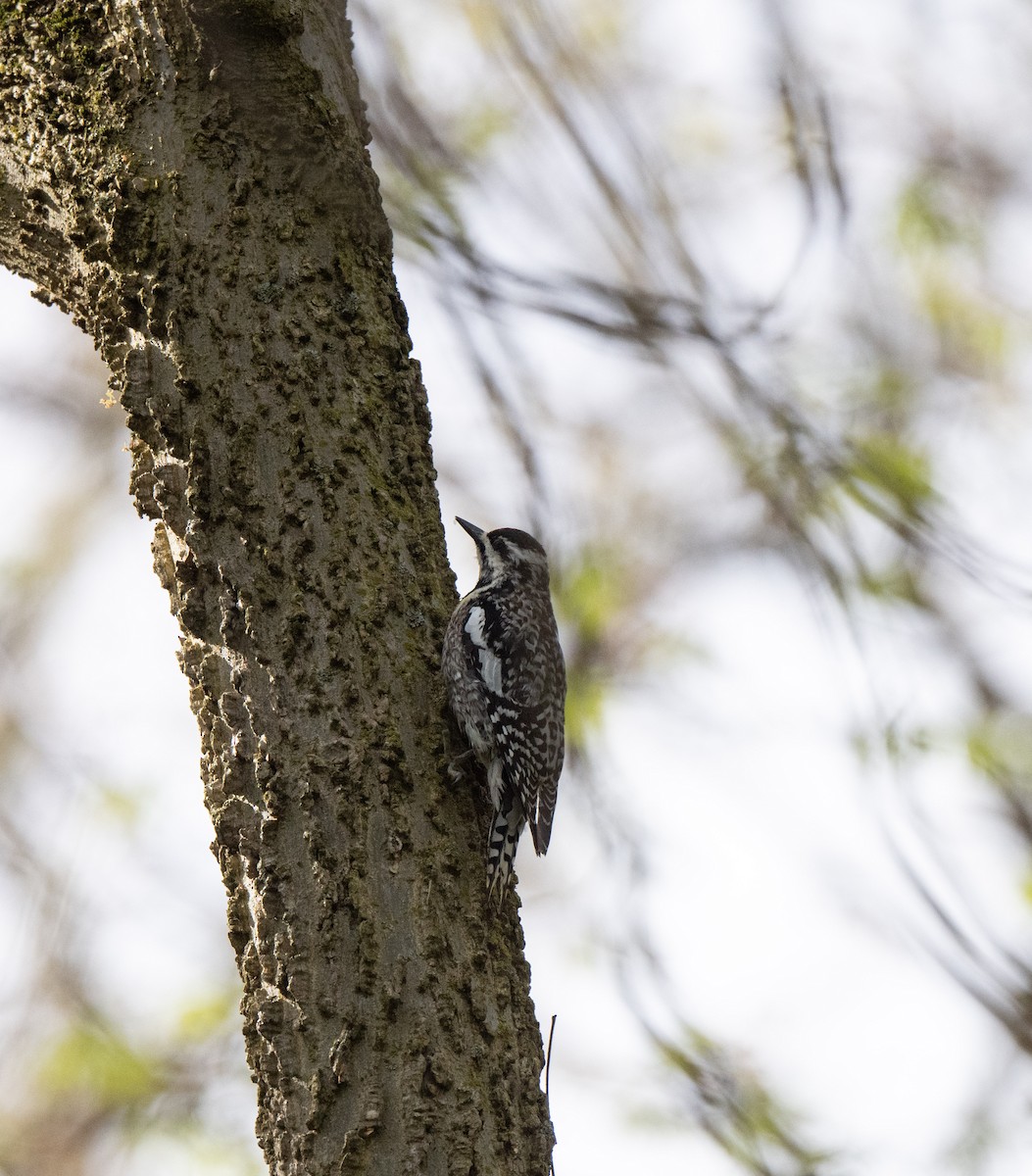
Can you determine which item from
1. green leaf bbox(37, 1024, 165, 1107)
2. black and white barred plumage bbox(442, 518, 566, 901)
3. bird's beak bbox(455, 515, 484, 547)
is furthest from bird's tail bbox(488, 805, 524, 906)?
green leaf bbox(37, 1024, 165, 1107)

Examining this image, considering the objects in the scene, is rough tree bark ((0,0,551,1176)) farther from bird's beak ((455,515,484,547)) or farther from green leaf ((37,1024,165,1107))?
green leaf ((37,1024,165,1107))

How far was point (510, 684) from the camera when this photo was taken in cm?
443

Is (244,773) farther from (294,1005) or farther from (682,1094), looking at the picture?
(682,1094)

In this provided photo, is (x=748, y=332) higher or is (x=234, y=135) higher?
(x=234, y=135)

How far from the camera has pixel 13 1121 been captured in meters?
6.23

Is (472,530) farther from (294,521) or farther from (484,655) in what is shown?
(294,521)

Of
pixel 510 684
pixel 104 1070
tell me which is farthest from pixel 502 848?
pixel 104 1070

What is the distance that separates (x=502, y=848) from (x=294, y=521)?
98 cm

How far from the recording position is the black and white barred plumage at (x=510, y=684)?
3520 mm

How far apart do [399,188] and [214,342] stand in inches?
24.4

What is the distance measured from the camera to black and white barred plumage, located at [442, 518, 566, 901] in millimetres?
3520

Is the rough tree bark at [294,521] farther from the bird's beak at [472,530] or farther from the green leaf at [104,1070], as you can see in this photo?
the green leaf at [104,1070]

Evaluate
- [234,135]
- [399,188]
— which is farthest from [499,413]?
[234,135]

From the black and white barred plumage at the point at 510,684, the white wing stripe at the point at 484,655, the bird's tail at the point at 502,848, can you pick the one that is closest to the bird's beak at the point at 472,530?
the black and white barred plumage at the point at 510,684
